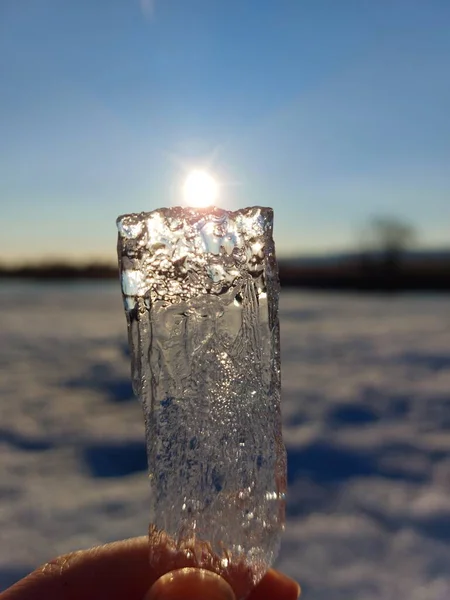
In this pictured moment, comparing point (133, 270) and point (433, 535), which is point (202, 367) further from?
point (433, 535)

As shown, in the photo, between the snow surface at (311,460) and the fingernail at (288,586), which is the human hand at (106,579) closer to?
the fingernail at (288,586)

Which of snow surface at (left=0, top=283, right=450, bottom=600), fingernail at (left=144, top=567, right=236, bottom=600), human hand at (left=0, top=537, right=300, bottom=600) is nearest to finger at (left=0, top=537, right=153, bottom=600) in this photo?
human hand at (left=0, top=537, right=300, bottom=600)

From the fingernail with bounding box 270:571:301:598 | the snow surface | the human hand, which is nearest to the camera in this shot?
the human hand

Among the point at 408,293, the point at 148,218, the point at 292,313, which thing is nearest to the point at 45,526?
the point at 148,218

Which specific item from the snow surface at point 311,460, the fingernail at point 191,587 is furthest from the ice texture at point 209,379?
the snow surface at point 311,460

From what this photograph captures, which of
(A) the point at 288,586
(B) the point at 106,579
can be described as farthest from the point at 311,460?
(B) the point at 106,579

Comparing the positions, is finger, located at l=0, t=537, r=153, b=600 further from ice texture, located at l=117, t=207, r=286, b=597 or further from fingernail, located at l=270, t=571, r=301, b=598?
fingernail, located at l=270, t=571, r=301, b=598
